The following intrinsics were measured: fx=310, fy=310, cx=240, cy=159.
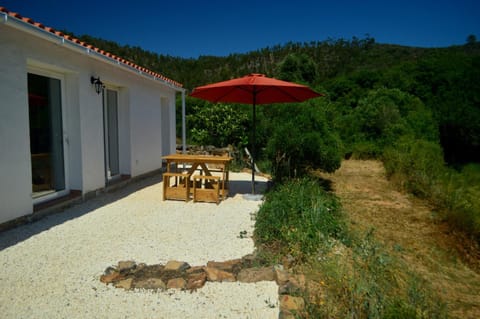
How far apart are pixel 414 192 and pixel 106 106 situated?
863 cm

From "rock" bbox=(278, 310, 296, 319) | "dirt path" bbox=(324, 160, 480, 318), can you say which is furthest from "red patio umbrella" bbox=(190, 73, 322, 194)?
"rock" bbox=(278, 310, 296, 319)

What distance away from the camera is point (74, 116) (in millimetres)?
6059

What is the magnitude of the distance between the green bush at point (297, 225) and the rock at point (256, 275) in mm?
486

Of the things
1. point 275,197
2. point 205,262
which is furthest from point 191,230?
point 275,197

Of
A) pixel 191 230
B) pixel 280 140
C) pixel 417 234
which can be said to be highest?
pixel 280 140

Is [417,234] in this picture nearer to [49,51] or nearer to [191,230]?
[191,230]

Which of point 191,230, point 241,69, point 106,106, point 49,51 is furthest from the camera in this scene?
point 241,69

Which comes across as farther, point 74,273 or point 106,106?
point 106,106

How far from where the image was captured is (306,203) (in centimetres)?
495

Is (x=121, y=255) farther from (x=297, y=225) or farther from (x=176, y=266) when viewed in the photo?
(x=297, y=225)

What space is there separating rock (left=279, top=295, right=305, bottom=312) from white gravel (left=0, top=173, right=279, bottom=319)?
120 millimetres

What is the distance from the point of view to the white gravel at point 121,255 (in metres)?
2.77

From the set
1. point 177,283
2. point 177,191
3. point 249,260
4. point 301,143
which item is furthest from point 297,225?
point 301,143

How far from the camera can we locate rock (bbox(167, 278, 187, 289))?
311 cm
